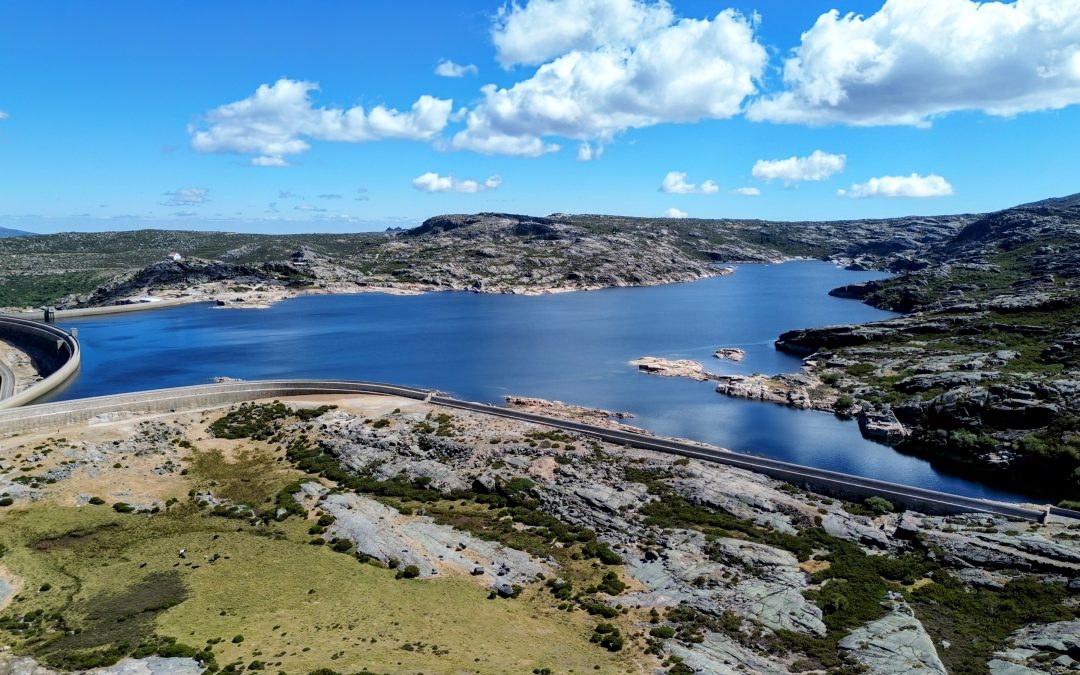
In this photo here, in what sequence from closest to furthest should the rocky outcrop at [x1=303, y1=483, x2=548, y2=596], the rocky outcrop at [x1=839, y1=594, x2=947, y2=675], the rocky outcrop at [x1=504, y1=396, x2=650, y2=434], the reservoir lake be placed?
the rocky outcrop at [x1=839, y1=594, x2=947, y2=675]
the rocky outcrop at [x1=303, y1=483, x2=548, y2=596]
the reservoir lake
the rocky outcrop at [x1=504, y1=396, x2=650, y2=434]

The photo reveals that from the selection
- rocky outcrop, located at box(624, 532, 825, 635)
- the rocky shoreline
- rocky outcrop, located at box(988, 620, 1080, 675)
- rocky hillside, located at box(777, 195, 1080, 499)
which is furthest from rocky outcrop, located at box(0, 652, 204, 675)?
rocky hillside, located at box(777, 195, 1080, 499)

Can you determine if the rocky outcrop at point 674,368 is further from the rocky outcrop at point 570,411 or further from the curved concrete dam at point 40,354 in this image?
the curved concrete dam at point 40,354

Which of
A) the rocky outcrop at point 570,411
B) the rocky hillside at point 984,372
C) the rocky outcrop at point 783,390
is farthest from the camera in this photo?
the rocky outcrop at point 783,390

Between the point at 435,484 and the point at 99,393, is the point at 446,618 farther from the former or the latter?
the point at 99,393

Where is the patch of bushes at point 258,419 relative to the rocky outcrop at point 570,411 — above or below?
above

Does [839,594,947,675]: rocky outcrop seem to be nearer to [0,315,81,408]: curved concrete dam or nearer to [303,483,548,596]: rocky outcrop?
[303,483,548,596]: rocky outcrop

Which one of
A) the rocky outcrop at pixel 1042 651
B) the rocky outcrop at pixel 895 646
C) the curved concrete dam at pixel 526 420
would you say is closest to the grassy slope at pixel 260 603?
the rocky outcrop at pixel 895 646
